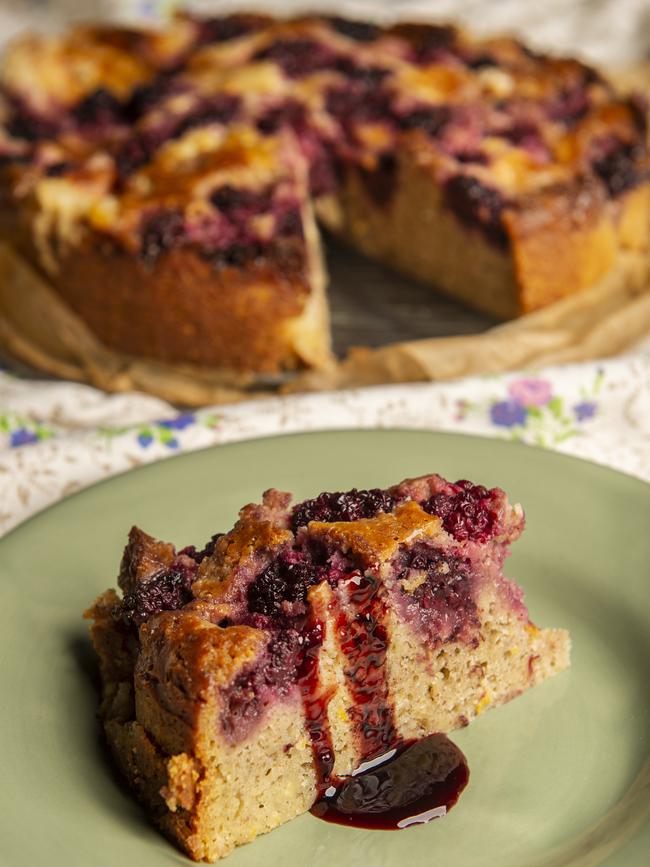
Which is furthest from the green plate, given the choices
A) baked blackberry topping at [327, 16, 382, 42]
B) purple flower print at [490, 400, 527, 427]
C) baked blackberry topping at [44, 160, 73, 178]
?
baked blackberry topping at [327, 16, 382, 42]

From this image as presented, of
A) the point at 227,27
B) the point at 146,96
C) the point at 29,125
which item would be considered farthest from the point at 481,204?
the point at 29,125

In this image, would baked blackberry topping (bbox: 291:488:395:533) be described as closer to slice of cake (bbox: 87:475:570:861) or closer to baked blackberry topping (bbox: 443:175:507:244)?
slice of cake (bbox: 87:475:570:861)

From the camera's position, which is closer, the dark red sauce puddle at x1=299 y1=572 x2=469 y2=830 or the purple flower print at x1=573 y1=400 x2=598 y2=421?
the dark red sauce puddle at x1=299 y1=572 x2=469 y2=830

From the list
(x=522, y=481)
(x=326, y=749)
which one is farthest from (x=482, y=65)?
(x=326, y=749)

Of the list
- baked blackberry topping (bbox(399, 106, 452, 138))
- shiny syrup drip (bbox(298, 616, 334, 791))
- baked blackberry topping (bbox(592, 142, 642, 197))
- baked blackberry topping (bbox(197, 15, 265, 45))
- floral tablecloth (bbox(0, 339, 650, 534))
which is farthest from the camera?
baked blackberry topping (bbox(197, 15, 265, 45))

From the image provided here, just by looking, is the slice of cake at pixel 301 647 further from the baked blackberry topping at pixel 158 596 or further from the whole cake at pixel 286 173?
the whole cake at pixel 286 173

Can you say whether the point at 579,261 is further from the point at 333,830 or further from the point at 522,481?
the point at 333,830
